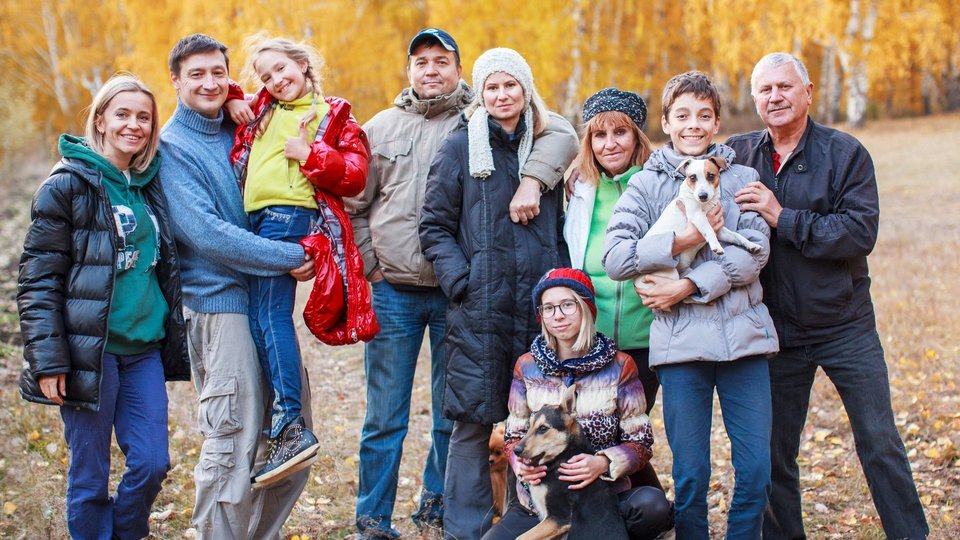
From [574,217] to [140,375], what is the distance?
6.75 ft

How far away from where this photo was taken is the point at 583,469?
11.6 feet

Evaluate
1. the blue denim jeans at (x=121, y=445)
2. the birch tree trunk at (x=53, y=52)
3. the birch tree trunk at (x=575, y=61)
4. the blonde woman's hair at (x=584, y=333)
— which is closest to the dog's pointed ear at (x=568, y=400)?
the blonde woman's hair at (x=584, y=333)

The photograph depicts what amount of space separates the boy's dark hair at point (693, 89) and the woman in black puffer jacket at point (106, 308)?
2.25 meters

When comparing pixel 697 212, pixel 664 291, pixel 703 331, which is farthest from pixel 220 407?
pixel 697 212

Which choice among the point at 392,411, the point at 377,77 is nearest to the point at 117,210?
the point at 392,411

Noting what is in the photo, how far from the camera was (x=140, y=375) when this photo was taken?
12.1 feet

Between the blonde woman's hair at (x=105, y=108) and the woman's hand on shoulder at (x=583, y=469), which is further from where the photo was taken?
the blonde woman's hair at (x=105, y=108)

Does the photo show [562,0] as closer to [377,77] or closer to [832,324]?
[377,77]

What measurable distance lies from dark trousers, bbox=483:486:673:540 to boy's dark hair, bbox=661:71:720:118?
65.4 inches

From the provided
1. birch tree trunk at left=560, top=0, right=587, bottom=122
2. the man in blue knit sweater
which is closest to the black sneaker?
the man in blue knit sweater

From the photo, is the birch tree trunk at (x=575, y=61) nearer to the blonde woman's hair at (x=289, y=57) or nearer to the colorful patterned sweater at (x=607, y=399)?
the blonde woman's hair at (x=289, y=57)

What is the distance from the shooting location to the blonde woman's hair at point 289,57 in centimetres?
389

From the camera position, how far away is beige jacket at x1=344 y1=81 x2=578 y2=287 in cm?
429

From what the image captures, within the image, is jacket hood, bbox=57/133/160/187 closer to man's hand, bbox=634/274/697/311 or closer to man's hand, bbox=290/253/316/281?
man's hand, bbox=290/253/316/281
